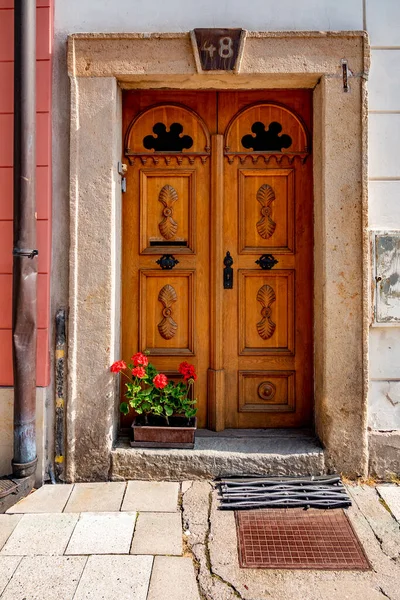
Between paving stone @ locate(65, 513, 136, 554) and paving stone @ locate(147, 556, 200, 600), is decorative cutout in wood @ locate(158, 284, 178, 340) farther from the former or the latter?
paving stone @ locate(147, 556, 200, 600)

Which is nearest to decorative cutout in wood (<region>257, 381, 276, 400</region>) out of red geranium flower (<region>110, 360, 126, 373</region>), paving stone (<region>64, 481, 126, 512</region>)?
red geranium flower (<region>110, 360, 126, 373</region>)

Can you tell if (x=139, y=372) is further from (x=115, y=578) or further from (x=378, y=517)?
(x=378, y=517)

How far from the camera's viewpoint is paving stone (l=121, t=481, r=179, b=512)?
3.07 metres

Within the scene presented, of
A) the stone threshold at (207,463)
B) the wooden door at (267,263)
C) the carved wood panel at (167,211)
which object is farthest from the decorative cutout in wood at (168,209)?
the stone threshold at (207,463)

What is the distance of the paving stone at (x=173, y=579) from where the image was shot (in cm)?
230

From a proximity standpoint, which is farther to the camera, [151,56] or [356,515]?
[151,56]

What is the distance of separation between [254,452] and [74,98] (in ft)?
9.38

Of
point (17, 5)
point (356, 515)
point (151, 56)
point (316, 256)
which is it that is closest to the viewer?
point (356, 515)

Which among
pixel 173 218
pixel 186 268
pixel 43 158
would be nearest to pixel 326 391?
pixel 186 268

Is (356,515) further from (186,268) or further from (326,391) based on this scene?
(186,268)

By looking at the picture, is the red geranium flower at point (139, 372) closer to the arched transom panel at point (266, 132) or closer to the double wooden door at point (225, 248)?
the double wooden door at point (225, 248)

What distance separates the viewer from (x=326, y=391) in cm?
348

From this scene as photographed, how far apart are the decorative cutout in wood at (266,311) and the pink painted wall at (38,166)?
1.64m

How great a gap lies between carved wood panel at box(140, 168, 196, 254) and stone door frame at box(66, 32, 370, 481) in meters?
0.42
